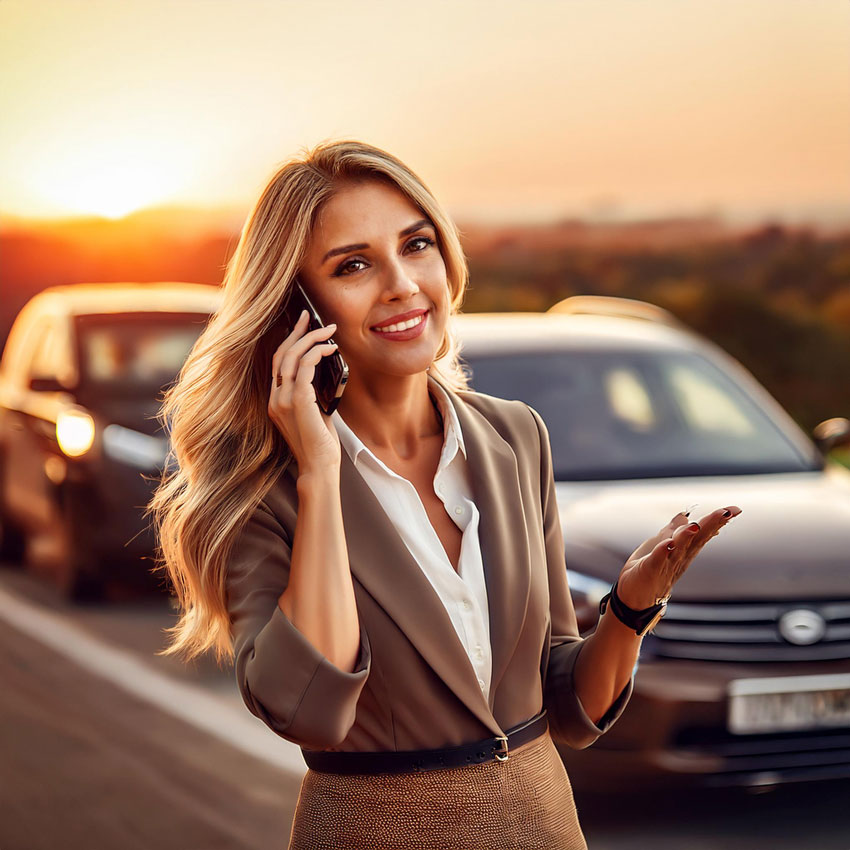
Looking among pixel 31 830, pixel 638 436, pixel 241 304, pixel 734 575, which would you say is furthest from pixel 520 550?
pixel 638 436

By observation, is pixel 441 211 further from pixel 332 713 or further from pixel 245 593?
pixel 332 713

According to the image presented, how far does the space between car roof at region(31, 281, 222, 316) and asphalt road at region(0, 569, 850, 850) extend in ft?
10.5

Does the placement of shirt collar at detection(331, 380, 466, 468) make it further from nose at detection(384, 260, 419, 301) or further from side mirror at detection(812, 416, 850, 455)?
→ side mirror at detection(812, 416, 850, 455)

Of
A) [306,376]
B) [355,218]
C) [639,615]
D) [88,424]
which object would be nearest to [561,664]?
[639,615]

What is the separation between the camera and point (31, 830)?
14.9 ft

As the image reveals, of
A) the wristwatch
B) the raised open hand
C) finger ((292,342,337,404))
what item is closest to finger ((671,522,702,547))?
the raised open hand

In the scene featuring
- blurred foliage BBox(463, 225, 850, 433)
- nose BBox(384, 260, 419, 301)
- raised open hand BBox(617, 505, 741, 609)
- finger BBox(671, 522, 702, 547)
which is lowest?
blurred foliage BBox(463, 225, 850, 433)

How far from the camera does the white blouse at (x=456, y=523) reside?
2.16 metres

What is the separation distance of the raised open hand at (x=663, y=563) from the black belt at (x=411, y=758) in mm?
303

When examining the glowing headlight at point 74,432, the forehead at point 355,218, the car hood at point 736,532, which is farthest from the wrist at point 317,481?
the glowing headlight at point 74,432

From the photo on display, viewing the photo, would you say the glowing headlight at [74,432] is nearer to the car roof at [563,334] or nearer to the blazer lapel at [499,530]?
the car roof at [563,334]

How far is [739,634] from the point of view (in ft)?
13.9

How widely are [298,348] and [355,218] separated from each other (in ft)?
0.81

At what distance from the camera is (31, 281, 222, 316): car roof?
30.2 ft
